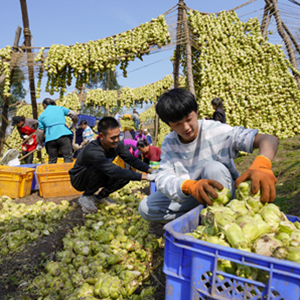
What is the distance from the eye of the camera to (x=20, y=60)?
6.34 meters

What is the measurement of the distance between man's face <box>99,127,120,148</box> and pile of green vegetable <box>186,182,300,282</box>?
208 centimetres

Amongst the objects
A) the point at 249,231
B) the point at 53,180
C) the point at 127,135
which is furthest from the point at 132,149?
the point at 249,231

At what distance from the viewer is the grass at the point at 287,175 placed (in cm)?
277

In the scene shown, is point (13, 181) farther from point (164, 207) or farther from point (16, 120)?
point (164, 207)

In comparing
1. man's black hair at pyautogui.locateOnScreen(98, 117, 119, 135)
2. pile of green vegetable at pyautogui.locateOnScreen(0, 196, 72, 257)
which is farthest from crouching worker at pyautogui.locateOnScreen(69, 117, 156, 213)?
pile of green vegetable at pyautogui.locateOnScreen(0, 196, 72, 257)

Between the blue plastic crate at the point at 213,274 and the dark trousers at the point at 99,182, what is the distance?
2.48 m

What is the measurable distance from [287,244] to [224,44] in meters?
6.62

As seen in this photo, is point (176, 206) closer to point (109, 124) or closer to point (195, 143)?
point (195, 143)

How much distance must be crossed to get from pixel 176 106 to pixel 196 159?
1.93 ft

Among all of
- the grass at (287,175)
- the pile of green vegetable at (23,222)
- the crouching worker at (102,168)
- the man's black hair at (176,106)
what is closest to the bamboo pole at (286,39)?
the grass at (287,175)

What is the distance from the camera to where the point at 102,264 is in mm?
2131

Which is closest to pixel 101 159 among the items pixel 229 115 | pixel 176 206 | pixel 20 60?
pixel 176 206

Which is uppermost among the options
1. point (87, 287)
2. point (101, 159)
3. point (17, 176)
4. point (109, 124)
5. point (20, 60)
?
point (20, 60)

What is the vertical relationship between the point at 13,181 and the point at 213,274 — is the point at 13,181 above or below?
below
